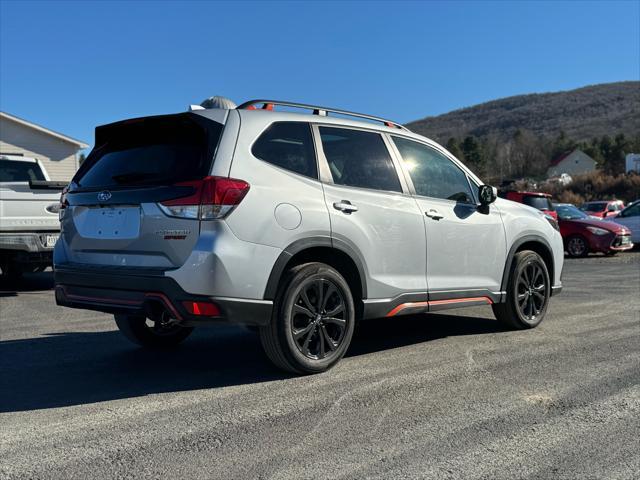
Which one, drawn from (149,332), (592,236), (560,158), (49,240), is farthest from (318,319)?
(560,158)

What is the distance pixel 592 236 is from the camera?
57.8ft

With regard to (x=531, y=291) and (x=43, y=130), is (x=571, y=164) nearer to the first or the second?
(x=43, y=130)

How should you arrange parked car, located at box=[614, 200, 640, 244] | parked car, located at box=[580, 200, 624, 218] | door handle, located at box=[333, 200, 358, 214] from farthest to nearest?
parked car, located at box=[580, 200, 624, 218]
parked car, located at box=[614, 200, 640, 244]
door handle, located at box=[333, 200, 358, 214]

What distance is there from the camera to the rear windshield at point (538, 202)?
1656 centimetres

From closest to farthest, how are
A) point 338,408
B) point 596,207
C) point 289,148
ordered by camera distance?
point 338,408
point 289,148
point 596,207

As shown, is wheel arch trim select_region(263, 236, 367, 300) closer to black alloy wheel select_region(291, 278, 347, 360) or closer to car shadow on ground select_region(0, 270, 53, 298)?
black alloy wheel select_region(291, 278, 347, 360)

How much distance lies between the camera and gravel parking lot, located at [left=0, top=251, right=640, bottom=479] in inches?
127

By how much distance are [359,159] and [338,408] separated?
6.97 ft

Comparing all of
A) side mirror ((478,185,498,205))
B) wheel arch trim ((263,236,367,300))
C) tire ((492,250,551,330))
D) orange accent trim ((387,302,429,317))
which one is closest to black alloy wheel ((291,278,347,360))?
wheel arch trim ((263,236,367,300))

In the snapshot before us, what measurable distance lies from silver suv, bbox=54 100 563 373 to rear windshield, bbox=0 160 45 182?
21.7 ft

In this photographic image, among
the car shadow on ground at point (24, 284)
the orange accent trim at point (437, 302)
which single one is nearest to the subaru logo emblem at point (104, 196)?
the orange accent trim at point (437, 302)

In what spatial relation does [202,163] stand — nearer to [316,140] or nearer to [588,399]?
[316,140]

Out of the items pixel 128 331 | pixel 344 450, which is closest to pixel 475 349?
pixel 344 450

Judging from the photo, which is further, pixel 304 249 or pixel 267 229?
pixel 304 249
